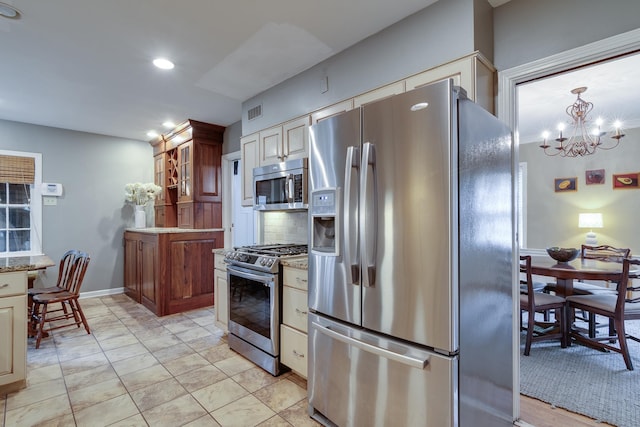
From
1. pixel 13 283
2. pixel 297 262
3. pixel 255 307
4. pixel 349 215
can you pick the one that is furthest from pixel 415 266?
pixel 13 283

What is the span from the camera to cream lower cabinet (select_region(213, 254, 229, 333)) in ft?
10.3

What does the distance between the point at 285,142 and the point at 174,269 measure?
224cm

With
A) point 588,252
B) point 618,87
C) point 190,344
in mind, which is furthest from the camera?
point 588,252

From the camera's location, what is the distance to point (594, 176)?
15.5ft

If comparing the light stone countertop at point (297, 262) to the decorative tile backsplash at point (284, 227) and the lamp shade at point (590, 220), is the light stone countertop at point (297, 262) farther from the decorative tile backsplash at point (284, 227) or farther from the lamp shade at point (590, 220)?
the lamp shade at point (590, 220)

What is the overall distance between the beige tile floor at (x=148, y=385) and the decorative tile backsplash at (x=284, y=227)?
118 centimetres

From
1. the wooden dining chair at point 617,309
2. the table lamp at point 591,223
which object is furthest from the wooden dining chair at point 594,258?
the table lamp at point 591,223

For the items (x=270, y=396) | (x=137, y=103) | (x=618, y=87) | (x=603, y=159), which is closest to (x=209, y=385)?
(x=270, y=396)

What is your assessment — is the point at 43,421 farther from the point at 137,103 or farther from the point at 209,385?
the point at 137,103

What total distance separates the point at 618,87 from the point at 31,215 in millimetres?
7485

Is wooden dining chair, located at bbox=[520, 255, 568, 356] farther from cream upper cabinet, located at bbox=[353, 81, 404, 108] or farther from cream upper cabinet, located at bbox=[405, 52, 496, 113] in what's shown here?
cream upper cabinet, located at bbox=[353, 81, 404, 108]

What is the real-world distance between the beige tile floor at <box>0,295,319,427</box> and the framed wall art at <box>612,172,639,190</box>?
17.0 feet

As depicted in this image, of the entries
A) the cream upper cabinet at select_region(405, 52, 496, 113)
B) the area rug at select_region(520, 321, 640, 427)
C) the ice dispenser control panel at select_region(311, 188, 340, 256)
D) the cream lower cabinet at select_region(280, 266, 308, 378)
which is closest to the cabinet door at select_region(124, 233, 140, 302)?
the cream lower cabinet at select_region(280, 266, 308, 378)

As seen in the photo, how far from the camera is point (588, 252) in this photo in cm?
437
